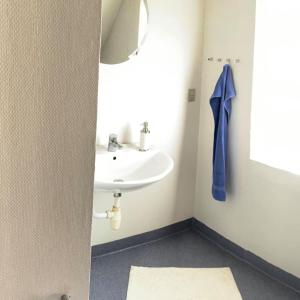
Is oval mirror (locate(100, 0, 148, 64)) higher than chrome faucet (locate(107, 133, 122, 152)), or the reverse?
oval mirror (locate(100, 0, 148, 64))

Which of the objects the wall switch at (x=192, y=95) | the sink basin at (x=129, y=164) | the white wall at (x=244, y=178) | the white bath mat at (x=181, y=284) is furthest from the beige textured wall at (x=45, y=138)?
the wall switch at (x=192, y=95)

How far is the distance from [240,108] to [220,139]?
0.25 m

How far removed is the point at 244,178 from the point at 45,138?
204 centimetres

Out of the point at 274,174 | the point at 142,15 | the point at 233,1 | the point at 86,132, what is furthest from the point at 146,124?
the point at 86,132

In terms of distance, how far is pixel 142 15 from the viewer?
222 centimetres

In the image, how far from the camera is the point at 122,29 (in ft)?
6.98

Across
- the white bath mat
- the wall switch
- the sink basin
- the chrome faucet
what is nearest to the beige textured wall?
the sink basin

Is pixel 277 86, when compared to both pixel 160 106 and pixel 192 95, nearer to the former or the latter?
pixel 192 95

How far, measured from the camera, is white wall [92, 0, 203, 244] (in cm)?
226

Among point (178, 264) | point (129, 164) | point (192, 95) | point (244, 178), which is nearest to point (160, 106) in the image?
point (192, 95)

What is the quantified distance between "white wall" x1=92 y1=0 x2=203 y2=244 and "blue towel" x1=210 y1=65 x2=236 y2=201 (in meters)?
0.26

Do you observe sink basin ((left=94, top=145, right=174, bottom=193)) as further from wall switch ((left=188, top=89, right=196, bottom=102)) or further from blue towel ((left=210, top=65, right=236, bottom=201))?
wall switch ((left=188, top=89, right=196, bottom=102))

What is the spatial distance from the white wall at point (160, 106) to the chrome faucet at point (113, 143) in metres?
0.11

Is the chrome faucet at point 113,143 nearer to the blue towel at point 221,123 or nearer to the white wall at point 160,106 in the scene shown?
the white wall at point 160,106
